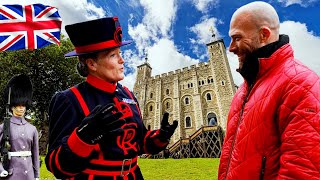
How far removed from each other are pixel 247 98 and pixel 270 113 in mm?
306

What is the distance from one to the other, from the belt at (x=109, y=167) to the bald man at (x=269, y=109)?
75 cm

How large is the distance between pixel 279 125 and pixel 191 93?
118 ft

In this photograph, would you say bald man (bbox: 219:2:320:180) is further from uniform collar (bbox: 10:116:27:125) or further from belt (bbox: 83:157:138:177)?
uniform collar (bbox: 10:116:27:125)

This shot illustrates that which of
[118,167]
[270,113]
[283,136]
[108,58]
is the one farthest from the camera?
[108,58]

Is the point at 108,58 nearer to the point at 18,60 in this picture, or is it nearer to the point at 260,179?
the point at 260,179

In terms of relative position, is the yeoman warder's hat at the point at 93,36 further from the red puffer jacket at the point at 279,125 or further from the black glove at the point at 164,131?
the red puffer jacket at the point at 279,125

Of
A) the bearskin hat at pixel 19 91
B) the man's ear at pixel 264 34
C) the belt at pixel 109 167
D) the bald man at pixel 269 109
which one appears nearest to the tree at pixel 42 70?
the bearskin hat at pixel 19 91

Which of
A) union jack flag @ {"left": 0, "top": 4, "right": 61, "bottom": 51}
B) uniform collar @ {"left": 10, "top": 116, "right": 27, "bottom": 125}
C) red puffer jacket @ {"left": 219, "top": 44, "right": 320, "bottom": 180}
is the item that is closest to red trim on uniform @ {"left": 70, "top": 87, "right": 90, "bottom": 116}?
red puffer jacket @ {"left": 219, "top": 44, "right": 320, "bottom": 180}

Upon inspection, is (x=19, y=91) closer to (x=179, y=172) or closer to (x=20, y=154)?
(x=20, y=154)

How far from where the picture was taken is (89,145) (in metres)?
1.50

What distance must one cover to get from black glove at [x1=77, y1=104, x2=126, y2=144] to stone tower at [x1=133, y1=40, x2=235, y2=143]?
30193 millimetres

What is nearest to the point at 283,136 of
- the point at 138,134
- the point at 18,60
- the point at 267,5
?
the point at 267,5

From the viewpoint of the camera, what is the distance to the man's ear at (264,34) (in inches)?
71.2

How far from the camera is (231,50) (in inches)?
78.2
